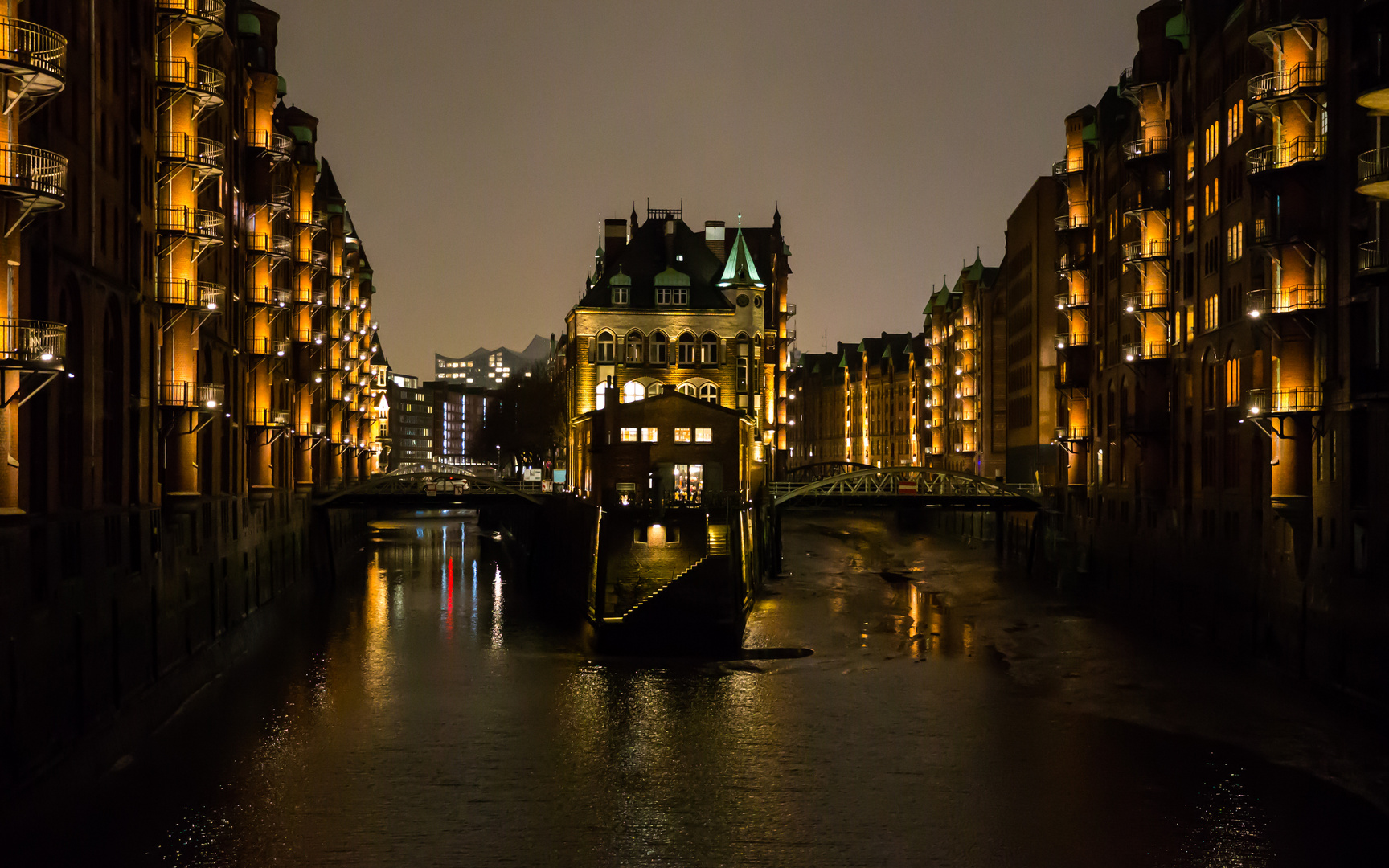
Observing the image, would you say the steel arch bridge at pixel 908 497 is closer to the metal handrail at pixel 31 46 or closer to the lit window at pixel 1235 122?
the lit window at pixel 1235 122

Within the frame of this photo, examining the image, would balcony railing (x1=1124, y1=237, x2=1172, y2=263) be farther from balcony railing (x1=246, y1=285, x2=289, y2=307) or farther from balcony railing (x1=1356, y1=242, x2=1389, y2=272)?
balcony railing (x1=246, y1=285, x2=289, y2=307)

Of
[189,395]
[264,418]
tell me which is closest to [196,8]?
[189,395]

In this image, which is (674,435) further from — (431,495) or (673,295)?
(673,295)

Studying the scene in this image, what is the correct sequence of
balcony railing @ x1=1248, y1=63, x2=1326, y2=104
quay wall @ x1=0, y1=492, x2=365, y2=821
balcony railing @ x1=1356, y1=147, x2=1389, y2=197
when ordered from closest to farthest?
quay wall @ x1=0, y1=492, x2=365, y2=821, balcony railing @ x1=1356, y1=147, x2=1389, y2=197, balcony railing @ x1=1248, y1=63, x2=1326, y2=104

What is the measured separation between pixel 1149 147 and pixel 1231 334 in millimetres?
13647

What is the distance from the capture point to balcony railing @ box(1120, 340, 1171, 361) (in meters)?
65.2

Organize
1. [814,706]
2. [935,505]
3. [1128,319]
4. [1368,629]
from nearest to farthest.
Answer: [1368,629] < [814,706] < [1128,319] < [935,505]

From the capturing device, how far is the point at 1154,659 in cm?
5069

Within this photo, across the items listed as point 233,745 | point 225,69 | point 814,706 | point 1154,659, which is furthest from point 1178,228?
point 233,745

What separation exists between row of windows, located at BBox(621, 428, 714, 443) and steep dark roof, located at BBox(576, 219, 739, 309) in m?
28.0

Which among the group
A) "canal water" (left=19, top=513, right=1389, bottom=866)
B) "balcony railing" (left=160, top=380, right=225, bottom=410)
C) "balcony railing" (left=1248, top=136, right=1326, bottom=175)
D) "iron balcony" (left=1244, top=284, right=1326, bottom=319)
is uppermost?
"balcony railing" (left=1248, top=136, right=1326, bottom=175)

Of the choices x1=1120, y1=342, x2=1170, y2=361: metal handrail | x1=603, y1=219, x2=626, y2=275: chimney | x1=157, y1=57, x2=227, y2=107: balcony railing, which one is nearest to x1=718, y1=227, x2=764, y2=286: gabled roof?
x1=603, y1=219, x2=626, y2=275: chimney

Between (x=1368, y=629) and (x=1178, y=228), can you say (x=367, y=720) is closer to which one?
(x=1368, y=629)

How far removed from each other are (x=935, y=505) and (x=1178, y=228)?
2653 cm
